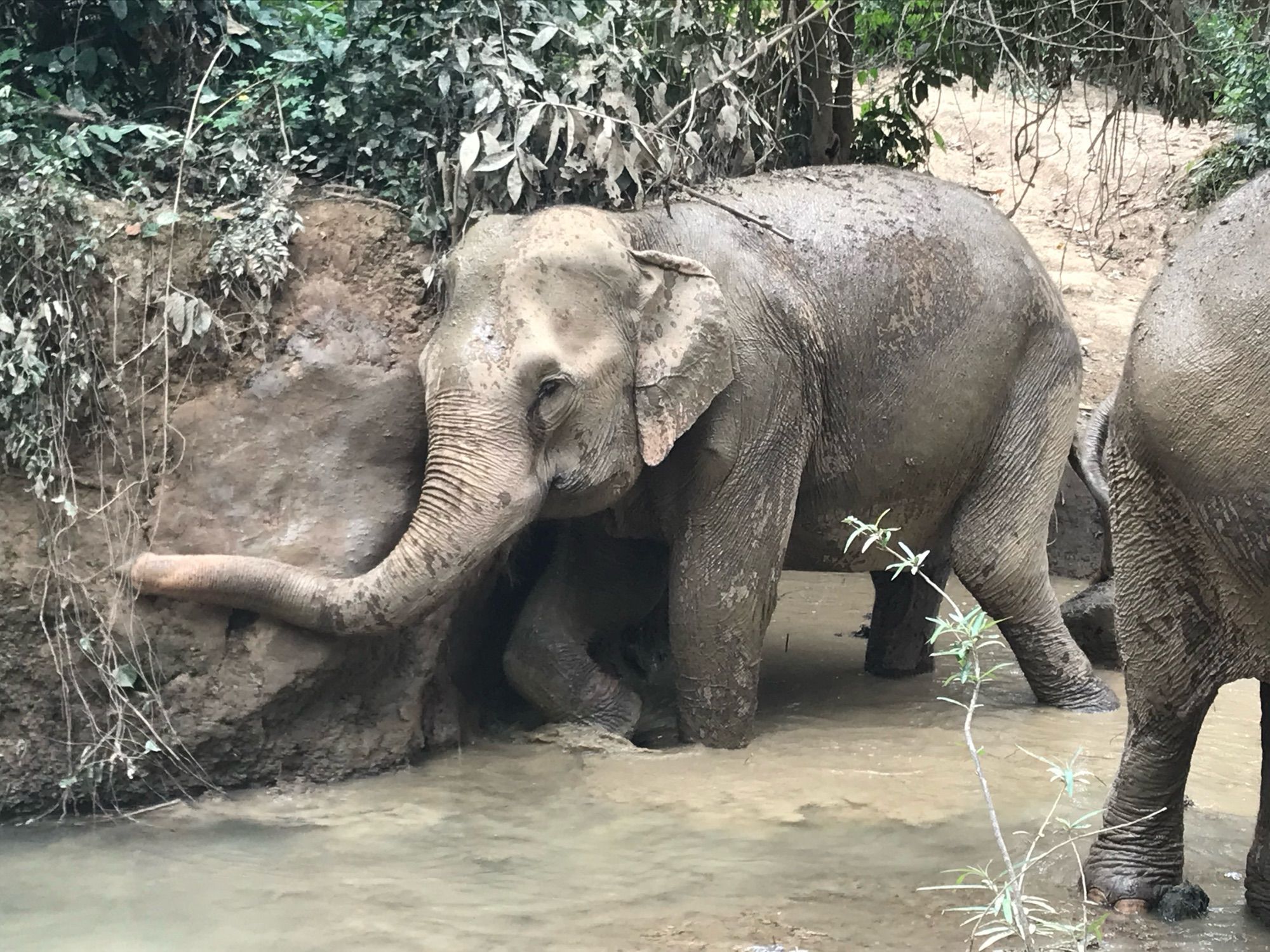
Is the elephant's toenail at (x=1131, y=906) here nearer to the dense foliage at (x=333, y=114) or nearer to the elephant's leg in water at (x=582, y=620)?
the elephant's leg in water at (x=582, y=620)

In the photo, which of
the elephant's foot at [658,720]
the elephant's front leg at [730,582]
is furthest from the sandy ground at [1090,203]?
the elephant's front leg at [730,582]

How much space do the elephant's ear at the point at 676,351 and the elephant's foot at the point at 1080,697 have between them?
2130mm

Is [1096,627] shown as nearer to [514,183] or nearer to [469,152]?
[514,183]

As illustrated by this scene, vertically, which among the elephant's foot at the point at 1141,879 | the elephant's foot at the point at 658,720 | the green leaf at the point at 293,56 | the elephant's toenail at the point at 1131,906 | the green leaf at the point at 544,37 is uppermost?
the green leaf at the point at 544,37

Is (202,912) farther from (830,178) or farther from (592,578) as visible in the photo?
A: (830,178)

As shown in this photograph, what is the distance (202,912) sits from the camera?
13.9 feet

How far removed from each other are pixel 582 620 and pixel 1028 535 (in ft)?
6.20

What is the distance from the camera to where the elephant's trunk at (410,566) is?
5059mm

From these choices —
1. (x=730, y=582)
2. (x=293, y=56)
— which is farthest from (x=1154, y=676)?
(x=293, y=56)

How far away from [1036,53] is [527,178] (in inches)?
129

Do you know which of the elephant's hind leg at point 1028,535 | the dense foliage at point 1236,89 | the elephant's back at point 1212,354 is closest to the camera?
the elephant's back at point 1212,354

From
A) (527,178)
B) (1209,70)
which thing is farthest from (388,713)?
(1209,70)

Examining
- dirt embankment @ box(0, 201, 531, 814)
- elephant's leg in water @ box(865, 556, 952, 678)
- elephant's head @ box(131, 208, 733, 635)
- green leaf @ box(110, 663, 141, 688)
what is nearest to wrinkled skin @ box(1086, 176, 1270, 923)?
elephant's head @ box(131, 208, 733, 635)

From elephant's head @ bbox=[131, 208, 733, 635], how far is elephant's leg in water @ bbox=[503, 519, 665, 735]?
68 centimetres
